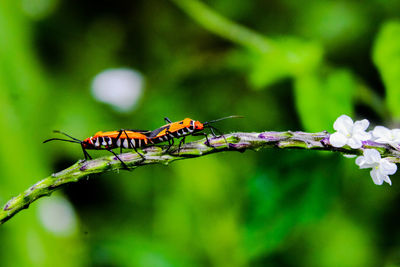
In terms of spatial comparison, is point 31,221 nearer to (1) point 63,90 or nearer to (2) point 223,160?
(1) point 63,90

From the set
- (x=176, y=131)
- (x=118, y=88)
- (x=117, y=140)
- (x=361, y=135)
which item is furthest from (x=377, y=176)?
(x=118, y=88)

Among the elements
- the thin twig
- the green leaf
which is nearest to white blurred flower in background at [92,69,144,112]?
the green leaf

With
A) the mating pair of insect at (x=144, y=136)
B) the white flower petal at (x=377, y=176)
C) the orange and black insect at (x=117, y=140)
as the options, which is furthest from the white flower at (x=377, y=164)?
the orange and black insect at (x=117, y=140)

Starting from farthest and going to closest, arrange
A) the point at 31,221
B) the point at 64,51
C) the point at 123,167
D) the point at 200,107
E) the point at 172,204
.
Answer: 1. the point at 64,51
2. the point at 200,107
3. the point at 172,204
4. the point at 31,221
5. the point at 123,167

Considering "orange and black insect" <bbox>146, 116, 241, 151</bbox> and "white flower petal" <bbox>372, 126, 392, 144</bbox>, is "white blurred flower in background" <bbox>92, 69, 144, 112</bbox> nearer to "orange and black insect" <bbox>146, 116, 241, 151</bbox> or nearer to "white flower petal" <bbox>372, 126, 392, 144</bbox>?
"orange and black insect" <bbox>146, 116, 241, 151</bbox>

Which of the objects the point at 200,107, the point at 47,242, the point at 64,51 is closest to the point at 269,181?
the point at 200,107

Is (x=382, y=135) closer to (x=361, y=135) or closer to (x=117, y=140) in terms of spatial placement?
(x=361, y=135)
